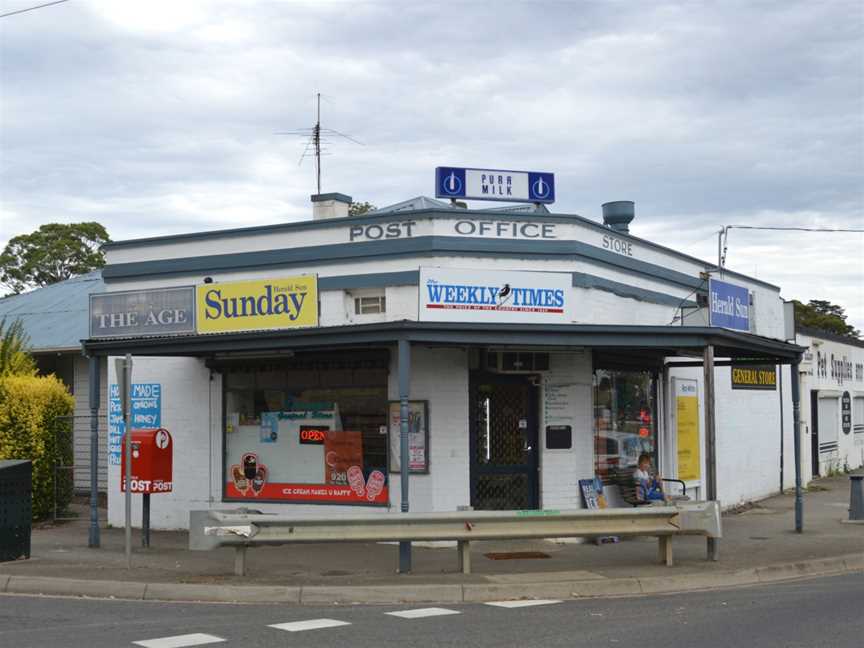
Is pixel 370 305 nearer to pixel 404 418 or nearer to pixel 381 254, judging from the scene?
pixel 381 254

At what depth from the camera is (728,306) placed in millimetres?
17500

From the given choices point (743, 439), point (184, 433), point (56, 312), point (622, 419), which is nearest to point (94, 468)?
point (184, 433)

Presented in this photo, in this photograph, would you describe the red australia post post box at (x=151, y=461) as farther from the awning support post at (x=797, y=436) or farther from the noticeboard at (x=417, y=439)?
the awning support post at (x=797, y=436)

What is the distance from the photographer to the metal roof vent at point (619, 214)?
1994cm

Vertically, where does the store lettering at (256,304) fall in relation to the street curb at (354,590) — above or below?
above

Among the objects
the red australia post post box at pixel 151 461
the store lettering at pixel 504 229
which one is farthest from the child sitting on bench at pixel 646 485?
the red australia post post box at pixel 151 461

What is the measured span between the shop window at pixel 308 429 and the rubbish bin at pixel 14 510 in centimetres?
370

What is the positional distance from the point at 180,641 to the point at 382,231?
767 centimetres

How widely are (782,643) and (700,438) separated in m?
11.4

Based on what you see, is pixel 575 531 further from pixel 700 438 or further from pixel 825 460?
pixel 825 460

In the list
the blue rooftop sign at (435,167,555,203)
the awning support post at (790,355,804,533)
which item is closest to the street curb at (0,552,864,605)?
the awning support post at (790,355,804,533)

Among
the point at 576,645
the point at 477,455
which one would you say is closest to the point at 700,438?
the point at 477,455

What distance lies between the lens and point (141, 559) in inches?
545

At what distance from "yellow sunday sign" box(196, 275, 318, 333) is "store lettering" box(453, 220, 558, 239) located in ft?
7.21
